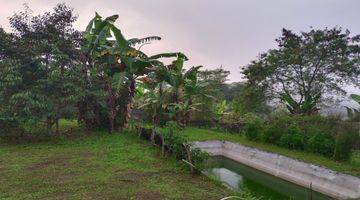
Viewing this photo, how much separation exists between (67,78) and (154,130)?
4.46 metres

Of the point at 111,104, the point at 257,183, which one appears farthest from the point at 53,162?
the point at 257,183

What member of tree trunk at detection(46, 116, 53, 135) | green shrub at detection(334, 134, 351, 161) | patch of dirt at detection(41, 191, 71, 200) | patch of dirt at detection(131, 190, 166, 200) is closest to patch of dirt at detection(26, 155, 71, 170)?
patch of dirt at detection(41, 191, 71, 200)

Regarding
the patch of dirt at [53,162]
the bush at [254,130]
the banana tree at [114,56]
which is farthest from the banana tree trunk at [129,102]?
the bush at [254,130]

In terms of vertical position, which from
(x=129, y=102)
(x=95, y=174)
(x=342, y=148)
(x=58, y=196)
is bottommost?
(x=58, y=196)

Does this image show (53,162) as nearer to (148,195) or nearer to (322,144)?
(148,195)

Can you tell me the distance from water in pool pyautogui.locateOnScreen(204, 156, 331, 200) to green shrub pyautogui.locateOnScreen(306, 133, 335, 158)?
236 cm

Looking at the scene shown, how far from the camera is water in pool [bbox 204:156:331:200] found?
488 inches

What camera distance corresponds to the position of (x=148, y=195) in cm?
922

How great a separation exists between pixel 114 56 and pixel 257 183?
8.53 metres

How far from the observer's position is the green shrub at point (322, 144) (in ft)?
49.6

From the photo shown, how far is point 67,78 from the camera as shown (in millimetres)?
16703

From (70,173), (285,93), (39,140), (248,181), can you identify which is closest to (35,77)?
(39,140)

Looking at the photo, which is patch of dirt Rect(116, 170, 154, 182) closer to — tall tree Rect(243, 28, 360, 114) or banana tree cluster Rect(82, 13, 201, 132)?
banana tree cluster Rect(82, 13, 201, 132)

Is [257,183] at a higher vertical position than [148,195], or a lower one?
lower
